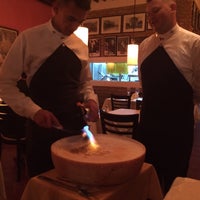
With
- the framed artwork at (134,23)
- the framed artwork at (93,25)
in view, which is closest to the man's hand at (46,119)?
the framed artwork at (134,23)

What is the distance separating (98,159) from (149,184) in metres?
0.34

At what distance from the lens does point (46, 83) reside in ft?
4.14

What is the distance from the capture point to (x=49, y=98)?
128 cm

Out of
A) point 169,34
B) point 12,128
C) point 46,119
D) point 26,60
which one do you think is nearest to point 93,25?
point 12,128

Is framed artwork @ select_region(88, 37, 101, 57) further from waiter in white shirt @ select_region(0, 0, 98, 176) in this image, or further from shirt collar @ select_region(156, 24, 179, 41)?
waiter in white shirt @ select_region(0, 0, 98, 176)

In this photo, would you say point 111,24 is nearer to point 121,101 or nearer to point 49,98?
point 121,101

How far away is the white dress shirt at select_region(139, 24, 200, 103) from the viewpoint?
160cm

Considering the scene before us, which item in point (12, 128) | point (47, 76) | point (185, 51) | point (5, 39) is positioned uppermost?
point (5, 39)

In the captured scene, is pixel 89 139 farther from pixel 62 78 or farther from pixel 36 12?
pixel 36 12

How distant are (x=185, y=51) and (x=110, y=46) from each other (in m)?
5.31

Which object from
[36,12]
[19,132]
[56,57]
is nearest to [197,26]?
[36,12]

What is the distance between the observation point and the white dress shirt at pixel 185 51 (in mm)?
1597

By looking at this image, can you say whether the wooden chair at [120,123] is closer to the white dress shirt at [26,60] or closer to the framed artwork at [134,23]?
the white dress shirt at [26,60]

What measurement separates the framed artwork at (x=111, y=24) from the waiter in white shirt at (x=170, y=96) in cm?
515
